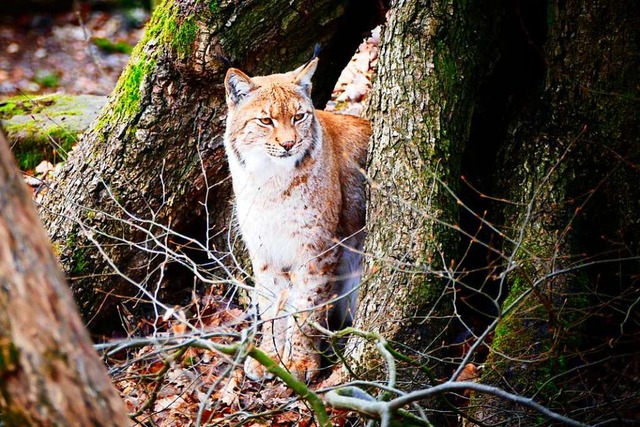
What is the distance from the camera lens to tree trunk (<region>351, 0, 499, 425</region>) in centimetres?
476

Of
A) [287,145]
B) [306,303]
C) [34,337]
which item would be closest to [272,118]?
[287,145]

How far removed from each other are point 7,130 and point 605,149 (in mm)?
5409

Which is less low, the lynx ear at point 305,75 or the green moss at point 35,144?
the lynx ear at point 305,75

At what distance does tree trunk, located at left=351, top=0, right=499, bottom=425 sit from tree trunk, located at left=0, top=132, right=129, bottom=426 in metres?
2.49

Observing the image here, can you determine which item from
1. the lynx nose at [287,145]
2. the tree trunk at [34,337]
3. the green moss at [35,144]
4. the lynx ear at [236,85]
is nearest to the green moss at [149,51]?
the lynx ear at [236,85]

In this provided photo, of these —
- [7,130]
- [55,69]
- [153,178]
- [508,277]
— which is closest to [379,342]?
[508,277]

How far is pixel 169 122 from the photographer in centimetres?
574

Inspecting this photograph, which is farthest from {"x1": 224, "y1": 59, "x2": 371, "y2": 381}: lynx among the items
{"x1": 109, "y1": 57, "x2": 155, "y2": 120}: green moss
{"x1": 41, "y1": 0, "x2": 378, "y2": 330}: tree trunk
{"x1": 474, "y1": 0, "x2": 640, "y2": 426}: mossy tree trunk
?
{"x1": 474, "y1": 0, "x2": 640, "y2": 426}: mossy tree trunk

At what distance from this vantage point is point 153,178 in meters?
5.88

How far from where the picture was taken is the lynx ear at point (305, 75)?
5.33 metres

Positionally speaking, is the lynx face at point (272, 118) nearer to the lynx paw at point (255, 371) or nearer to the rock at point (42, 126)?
the lynx paw at point (255, 371)

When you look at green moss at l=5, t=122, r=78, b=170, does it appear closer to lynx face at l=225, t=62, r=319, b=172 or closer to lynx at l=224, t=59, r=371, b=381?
lynx at l=224, t=59, r=371, b=381

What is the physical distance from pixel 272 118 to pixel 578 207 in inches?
79.5

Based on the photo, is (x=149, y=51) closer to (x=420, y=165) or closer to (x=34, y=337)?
(x=420, y=165)
